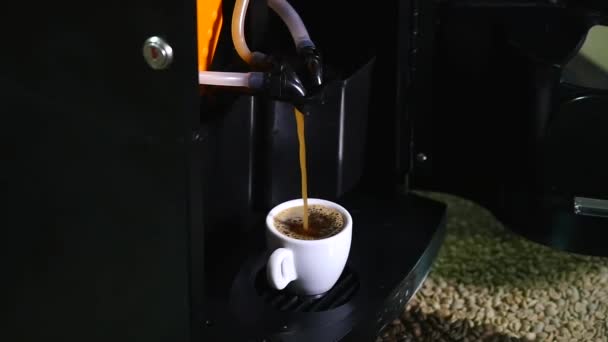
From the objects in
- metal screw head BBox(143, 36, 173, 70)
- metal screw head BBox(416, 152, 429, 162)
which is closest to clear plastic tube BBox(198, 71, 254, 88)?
metal screw head BBox(143, 36, 173, 70)

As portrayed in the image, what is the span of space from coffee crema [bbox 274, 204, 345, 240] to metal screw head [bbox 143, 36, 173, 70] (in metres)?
0.23

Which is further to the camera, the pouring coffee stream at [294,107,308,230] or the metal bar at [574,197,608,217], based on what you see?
the metal bar at [574,197,608,217]

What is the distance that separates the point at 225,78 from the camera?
0.66 metres

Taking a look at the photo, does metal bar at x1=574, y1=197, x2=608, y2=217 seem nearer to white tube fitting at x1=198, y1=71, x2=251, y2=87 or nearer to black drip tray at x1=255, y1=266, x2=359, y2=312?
black drip tray at x1=255, y1=266, x2=359, y2=312

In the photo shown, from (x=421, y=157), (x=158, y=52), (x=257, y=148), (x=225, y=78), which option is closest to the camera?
(x=158, y=52)

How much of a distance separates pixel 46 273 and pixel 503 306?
1.54 ft

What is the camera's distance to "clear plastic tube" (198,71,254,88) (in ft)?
2.17

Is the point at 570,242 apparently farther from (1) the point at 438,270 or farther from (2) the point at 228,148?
(2) the point at 228,148

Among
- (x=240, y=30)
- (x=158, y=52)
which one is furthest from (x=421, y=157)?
(x=158, y=52)

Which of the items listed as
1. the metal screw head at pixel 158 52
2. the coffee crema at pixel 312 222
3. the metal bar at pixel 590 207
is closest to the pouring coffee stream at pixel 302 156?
the coffee crema at pixel 312 222

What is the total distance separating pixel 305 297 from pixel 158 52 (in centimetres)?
29

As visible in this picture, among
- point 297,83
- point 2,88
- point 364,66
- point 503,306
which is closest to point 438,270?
point 503,306

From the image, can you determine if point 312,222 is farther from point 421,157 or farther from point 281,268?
point 421,157

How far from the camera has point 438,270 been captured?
35.9 inches
